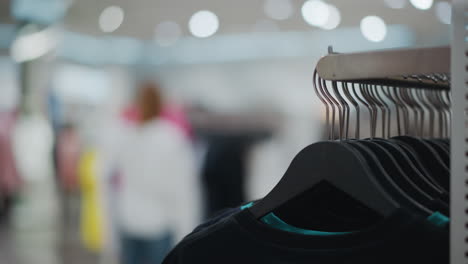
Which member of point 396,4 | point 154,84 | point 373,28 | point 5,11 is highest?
point 5,11

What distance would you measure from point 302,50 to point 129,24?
116 cm

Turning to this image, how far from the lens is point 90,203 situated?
3.66 meters

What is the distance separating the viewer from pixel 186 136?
317cm

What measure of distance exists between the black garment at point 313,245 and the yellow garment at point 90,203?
9.59 feet

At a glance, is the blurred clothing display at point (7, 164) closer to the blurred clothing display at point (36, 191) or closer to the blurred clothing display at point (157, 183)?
the blurred clothing display at point (36, 191)

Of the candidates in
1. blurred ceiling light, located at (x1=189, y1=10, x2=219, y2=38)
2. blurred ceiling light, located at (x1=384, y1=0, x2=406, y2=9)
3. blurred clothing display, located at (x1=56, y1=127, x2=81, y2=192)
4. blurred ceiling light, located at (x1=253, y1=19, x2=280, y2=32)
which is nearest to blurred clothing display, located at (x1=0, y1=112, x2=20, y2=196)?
blurred clothing display, located at (x1=56, y1=127, x2=81, y2=192)

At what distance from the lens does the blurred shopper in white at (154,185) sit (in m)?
2.93

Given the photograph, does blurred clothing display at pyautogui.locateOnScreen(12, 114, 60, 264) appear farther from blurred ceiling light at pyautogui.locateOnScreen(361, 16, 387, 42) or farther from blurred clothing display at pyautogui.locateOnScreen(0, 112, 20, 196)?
blurred ceiling light at pyautogui.locateOnScreen(361, 16, 387, 42)

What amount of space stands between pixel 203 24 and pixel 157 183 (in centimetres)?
121

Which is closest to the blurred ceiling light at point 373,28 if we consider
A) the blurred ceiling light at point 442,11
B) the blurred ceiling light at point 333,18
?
the blurred ceiling light at point 333,18

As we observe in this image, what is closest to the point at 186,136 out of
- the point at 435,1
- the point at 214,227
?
the point at 435,1

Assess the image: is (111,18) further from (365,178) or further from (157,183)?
(365,178)

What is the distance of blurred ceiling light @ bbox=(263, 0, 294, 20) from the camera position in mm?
3463

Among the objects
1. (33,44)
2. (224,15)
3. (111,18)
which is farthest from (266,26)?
(33,44)
